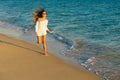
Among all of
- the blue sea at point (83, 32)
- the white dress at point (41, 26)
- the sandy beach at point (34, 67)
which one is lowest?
the blue sea at point (83, 32)

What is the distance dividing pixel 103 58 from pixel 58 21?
8.35 metres

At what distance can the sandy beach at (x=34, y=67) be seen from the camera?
8.37 metres

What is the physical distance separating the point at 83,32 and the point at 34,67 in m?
6.77

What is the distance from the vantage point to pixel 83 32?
15.5 m

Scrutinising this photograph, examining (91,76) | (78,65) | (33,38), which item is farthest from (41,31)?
(33,38)

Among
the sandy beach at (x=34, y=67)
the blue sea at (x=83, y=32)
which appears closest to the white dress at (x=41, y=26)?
the sandy beach at (x=34, y=67)

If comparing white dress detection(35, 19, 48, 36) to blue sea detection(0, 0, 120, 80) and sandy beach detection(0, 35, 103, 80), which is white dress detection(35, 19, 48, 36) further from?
blue sea detection(0, 0, 120, 80)

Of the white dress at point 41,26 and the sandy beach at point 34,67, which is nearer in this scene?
the sandy beach at point 34,67

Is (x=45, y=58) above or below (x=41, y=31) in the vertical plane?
below

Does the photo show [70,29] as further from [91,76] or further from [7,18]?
[91,76]

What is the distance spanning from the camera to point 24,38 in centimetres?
1373

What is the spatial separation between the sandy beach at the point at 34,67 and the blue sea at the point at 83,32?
2.31 feet

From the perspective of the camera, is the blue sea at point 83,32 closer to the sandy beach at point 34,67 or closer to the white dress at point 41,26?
the sandy beach at point 34,67

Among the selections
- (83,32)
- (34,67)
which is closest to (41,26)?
(34,67)
